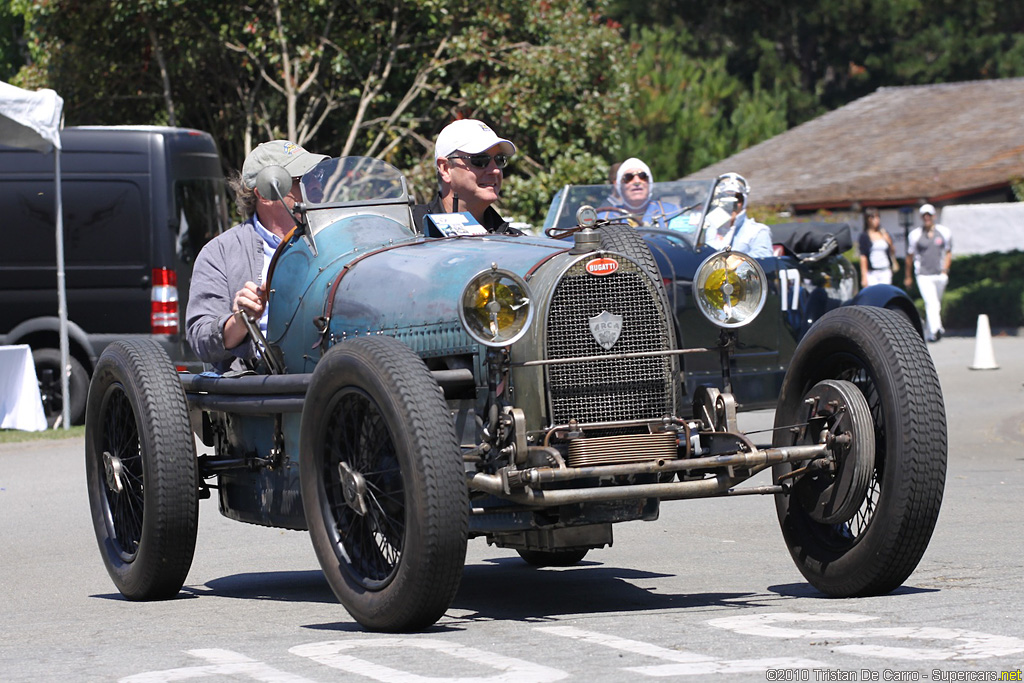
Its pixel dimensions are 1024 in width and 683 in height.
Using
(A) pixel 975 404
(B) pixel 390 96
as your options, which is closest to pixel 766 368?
(A) pixel 975 404

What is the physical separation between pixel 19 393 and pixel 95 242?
1.52 metres

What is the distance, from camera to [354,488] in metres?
5.77

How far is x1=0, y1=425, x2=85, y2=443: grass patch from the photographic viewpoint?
13812 mm

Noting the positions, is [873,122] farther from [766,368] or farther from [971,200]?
[766,368]

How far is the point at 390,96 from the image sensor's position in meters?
24.4

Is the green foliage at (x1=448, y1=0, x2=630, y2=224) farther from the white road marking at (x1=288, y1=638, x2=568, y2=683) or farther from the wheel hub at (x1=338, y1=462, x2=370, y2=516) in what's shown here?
the white road marking at (x1=288, y1=638, x2=568, y2=683)

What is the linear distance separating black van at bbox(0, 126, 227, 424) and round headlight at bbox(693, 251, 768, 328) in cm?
920

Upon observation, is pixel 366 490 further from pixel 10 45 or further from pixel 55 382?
pixel 10 45

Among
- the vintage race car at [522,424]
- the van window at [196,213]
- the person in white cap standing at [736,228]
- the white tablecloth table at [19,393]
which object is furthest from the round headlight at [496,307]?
the white tablecloth table at [19,393]

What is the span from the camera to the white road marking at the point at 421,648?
4711 millimetres

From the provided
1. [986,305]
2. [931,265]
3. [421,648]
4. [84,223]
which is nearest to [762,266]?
[84,223]

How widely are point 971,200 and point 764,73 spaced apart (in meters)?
17.8

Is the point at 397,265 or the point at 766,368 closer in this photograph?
the point at 397,265

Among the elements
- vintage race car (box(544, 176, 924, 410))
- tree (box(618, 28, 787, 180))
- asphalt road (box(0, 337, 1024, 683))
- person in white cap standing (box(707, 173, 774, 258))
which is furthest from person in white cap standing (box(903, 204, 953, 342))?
asphalt road (box(0, 337, 1024, 683))
